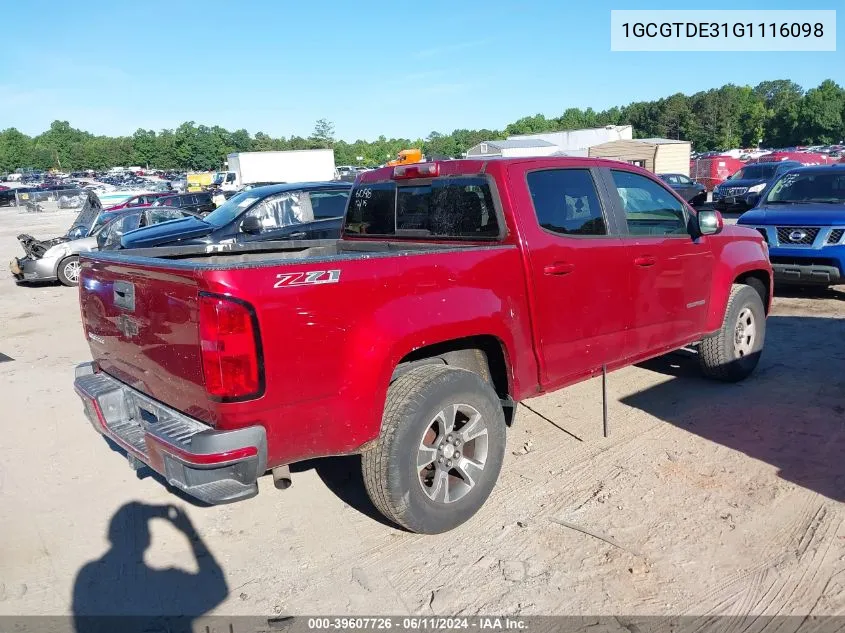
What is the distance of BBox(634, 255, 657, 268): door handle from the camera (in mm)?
4418

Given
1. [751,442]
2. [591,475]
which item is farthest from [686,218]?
[591,475]

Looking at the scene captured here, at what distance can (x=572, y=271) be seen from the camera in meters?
3.97

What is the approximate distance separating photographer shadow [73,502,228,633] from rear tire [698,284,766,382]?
164 inches

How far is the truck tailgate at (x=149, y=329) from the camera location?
110 inches

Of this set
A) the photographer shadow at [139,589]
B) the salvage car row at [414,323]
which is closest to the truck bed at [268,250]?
the salvage car row at [414,323]

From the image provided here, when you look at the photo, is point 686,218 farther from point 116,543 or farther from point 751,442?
point 116,543

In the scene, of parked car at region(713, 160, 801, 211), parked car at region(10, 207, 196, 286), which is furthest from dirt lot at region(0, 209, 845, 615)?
parked car at region(713, 160, 801, 211)

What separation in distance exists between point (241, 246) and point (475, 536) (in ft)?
8.93

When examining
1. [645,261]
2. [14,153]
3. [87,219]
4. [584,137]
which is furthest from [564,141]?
[14,153]

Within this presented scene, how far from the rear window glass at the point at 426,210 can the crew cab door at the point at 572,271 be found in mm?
249

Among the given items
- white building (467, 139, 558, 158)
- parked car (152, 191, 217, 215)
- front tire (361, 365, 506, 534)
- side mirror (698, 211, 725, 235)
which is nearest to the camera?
front tire (361, 365, 506, 534)

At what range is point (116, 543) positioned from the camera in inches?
141

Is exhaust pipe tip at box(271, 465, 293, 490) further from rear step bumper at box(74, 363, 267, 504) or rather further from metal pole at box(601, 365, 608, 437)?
metal pole at box(601, 365, 608, 437)

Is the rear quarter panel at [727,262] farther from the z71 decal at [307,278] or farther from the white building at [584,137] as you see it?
the white building at [584,137]
